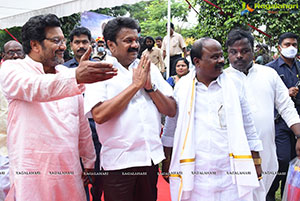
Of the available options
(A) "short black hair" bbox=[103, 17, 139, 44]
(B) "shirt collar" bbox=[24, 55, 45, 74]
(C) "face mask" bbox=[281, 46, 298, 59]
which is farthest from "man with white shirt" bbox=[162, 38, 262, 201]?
(C) "face mask" bbox=[281, 46, 298, 59]

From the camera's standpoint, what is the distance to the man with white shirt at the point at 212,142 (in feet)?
7.84

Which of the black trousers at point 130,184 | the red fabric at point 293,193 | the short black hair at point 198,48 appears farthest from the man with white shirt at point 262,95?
the black trousers at point 130,184

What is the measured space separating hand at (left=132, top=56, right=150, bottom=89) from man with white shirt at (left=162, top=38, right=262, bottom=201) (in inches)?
18.2

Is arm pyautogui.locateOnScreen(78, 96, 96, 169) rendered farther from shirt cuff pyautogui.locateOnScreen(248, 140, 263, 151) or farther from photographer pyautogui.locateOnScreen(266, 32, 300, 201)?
photographer pyautogui.locateOnScreen(266, 32, 300, 201)

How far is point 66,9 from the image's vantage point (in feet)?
20.8

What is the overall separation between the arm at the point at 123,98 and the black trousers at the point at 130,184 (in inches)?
16.8

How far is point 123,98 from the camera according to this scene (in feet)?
7.30

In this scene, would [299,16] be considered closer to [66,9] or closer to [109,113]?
[66,9]

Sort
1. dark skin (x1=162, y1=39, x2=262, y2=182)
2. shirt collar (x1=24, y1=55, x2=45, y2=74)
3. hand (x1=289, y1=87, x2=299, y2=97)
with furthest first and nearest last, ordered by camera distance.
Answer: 1. hand (x1=289, y1=87, x2=299, y2=97)
2. dark skin (x1=162, y1=39, x2=262, y2=182)
3. shirt collar (x1=24, y1=55, x2=45, y2=74)

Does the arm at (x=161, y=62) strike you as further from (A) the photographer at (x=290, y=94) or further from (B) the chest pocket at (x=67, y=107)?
(B) the chest pocket at (x=67, y=107)

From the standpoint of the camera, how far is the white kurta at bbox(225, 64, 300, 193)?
3033mm

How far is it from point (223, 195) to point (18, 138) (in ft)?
5.03

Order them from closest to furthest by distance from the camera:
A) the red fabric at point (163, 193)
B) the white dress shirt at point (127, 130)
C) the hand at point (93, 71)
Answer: the hand at point (93, 71)
the white dress shirt at point (127, 130)
the red fabric at point (163, 193)

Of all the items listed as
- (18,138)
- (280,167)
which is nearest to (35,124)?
(18,138)
